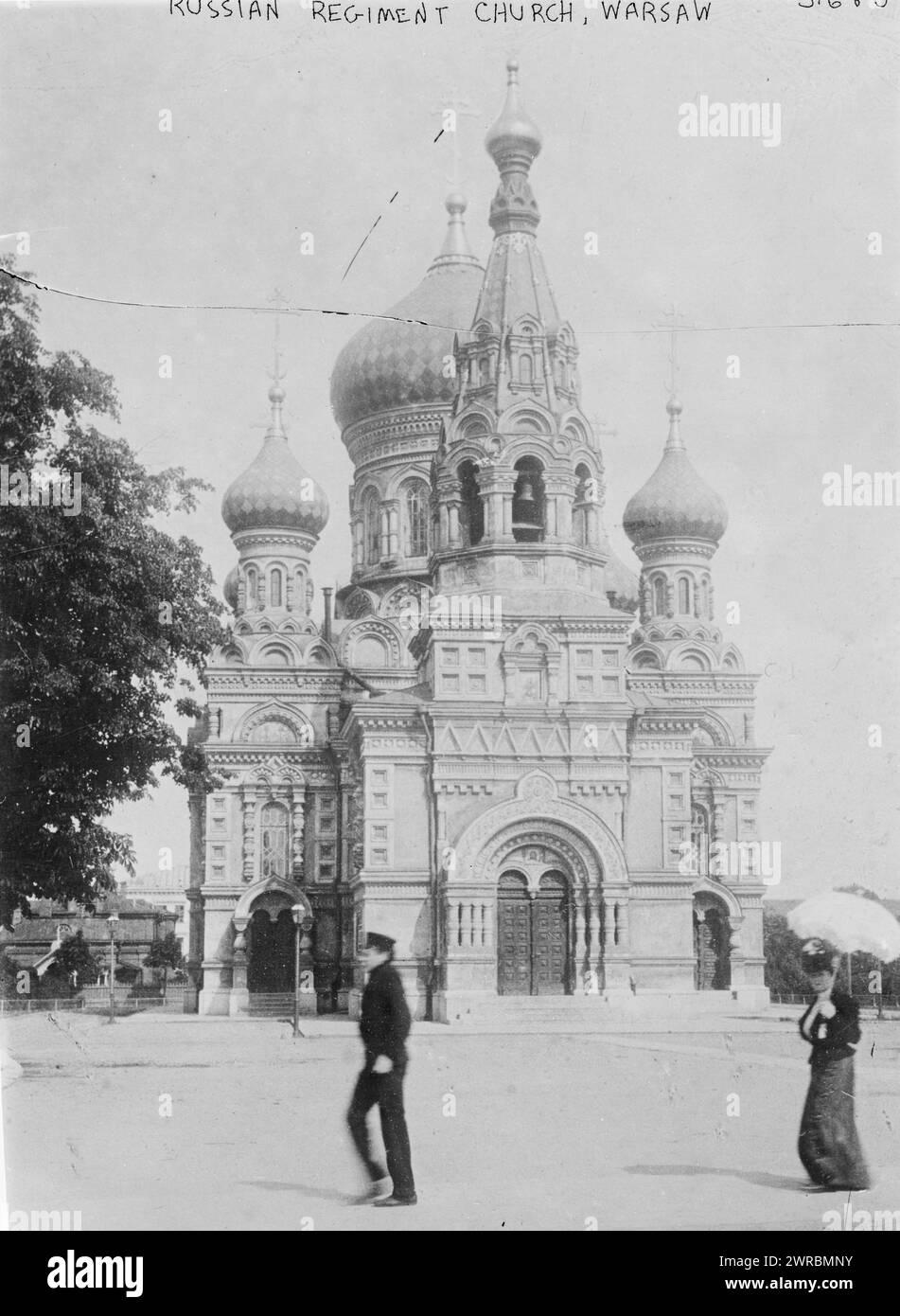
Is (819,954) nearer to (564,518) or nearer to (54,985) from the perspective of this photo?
(564,518)

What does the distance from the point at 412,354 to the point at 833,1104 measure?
31.1 m

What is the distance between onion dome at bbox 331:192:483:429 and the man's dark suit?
29.9 m

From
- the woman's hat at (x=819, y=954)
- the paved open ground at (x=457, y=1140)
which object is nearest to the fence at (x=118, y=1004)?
the paved open ground at (x=457, y=1140)

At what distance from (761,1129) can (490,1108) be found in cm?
267

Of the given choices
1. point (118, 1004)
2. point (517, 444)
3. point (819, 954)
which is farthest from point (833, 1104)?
point (118, 1004)

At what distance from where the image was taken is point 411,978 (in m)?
29.1

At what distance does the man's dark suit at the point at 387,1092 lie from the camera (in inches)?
385

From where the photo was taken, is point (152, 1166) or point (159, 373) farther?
point (159, 373)

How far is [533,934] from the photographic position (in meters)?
29.4

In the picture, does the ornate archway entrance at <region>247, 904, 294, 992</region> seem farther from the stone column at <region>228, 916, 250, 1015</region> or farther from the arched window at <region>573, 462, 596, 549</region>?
the arched window at <region>573, 462, 596, 549</region>

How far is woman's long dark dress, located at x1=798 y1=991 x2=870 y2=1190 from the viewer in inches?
408

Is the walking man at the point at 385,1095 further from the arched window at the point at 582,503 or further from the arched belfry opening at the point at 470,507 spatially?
the arched window at the point at 582,503

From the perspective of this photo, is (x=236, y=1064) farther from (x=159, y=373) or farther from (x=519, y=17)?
(x=519, y=17)
